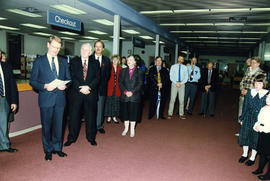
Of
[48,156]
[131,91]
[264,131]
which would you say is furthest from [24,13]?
[264,131]

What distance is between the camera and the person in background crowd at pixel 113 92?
4.90 meters

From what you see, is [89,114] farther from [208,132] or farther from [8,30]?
[8,30]

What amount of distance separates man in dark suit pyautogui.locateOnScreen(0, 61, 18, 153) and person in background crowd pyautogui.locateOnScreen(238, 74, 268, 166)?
11.0 feet

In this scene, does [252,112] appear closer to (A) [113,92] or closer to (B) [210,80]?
(A) [113,92]

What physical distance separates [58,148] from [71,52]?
18.5 m

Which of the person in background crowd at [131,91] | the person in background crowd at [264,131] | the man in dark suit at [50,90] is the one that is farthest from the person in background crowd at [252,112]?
the man in dark suit at [50,90]

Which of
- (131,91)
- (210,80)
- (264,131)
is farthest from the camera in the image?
(210,80)

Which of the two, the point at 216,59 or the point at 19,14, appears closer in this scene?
the point at 19,14

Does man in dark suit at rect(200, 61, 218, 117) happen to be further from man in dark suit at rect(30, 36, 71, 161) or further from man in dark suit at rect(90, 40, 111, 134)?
man in dark suit at rect(30, 36, 71, 161)

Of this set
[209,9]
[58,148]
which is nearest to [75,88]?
[58,148]

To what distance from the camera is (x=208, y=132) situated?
15.8 feet

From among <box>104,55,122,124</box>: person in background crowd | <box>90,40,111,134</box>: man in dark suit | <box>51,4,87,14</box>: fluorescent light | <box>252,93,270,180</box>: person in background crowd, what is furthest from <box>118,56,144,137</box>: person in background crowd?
<box>51,4,87,14</box>: fluorescent light

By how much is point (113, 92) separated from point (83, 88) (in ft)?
5.10

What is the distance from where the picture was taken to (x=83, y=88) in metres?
3.43
